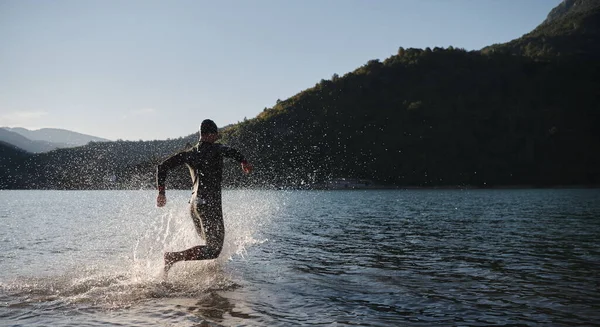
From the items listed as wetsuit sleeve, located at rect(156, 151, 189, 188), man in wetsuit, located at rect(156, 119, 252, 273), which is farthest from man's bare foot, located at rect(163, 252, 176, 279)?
wetsuit sleeve, located at rect(156, 151, 189, 188)

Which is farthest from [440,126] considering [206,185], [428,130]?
[206,185]

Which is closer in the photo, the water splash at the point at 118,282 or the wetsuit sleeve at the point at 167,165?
the water splash at the point at 118,282

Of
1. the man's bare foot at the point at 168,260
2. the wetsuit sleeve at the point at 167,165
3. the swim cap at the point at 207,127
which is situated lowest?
the man's bare foot at the point at 168,260

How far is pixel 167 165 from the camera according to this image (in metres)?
10.1

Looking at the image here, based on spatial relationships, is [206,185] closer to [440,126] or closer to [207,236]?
[207,236]

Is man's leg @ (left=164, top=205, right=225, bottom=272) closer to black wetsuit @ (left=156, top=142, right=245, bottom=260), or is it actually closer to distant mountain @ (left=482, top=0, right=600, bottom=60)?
black wetsuit @ (left=156, top=142, right=245, bottom=260)

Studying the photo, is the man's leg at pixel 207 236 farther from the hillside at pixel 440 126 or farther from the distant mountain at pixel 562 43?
the distant mountain at pixel 562 43

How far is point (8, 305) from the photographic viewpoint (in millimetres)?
8594

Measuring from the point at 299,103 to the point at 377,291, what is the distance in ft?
471

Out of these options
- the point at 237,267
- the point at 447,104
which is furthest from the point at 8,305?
the point at 447,104

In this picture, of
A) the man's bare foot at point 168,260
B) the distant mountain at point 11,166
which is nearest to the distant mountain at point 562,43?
the distant mountain at point 11,166

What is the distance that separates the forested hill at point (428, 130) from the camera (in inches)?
4707

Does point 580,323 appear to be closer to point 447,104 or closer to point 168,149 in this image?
point 447,104

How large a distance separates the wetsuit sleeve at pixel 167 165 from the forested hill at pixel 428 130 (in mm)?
95996
